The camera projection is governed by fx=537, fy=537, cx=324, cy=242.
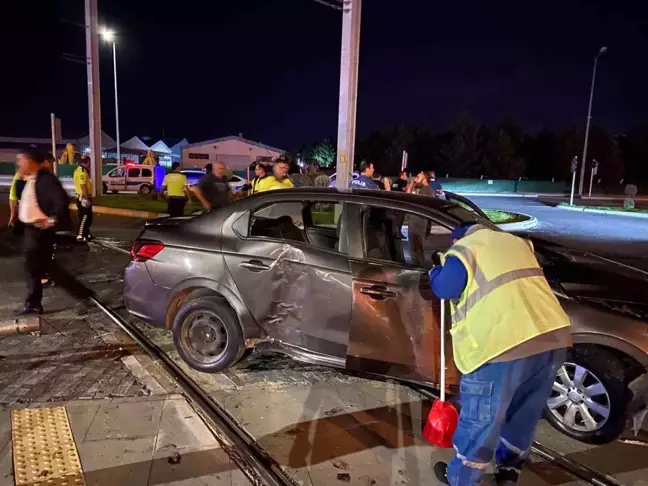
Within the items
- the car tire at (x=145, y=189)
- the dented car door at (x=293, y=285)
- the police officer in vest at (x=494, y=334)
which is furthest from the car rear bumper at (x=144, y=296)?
the car tire at (x=145, y=189)

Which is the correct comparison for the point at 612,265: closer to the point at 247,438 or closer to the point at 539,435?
the point at 539,435

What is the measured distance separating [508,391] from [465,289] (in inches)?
21.0

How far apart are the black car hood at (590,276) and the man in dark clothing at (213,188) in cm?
453

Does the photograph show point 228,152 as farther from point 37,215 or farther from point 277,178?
point 37,215

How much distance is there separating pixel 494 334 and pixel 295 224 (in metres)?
2.55

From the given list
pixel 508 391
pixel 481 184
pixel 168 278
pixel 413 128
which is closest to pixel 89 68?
pixel 168 278

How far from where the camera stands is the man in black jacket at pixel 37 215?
577 cm

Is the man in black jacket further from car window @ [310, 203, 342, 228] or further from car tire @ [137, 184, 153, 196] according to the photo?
car tire @ [137, 184, 153, 196]

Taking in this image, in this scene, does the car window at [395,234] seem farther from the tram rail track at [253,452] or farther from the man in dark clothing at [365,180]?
the man in dark clothing at [365,180]

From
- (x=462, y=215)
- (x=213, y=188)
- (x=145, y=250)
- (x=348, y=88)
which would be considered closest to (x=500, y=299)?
(x=462, y=215)

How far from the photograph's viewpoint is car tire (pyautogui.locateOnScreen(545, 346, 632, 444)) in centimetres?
346

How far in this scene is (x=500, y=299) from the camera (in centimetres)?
253

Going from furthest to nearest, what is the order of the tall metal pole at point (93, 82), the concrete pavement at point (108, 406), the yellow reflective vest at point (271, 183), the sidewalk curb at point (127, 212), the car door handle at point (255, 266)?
the tall metal pole at point (93, 82) < the sidewalk curb at point (127, 212) < the yellow reflective vest at point (271, 183) < the car door handle at point (255, 266) < the concrete pavement at point (108, 406)

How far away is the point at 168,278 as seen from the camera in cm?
466
